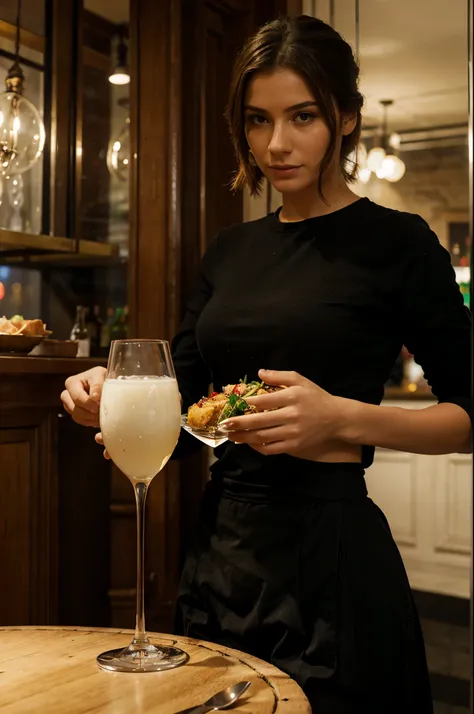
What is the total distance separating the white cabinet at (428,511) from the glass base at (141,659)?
4.44m

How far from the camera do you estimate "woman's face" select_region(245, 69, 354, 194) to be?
1.37 meters

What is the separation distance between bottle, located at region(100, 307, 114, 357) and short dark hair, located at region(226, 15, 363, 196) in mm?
1275

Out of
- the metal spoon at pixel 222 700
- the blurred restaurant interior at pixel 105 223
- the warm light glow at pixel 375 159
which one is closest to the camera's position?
the metal spoon at pixel 222 700

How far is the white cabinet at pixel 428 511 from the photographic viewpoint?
524cm

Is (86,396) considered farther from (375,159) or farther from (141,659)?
(375,159)

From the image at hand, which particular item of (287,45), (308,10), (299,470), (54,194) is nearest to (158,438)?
(299,470)

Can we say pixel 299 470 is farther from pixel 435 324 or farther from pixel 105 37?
pixel 105 37

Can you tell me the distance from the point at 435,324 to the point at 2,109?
1540 millimetres

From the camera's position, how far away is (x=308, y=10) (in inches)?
133

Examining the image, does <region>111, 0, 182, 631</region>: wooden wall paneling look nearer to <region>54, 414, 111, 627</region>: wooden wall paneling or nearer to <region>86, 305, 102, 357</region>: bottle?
<region>54, 414, 111, 627</region>: wooden wall paneling

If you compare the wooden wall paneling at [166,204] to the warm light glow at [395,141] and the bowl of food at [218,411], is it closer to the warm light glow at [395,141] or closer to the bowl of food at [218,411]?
the bowl of food at [218,411]

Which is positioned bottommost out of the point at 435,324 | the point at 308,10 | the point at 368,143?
the point at 435,324

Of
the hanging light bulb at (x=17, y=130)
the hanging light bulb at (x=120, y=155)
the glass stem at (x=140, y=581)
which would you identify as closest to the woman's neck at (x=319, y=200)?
the glass stem at (x=140, y=581)

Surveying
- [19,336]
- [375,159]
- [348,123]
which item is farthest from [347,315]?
[375,159]
